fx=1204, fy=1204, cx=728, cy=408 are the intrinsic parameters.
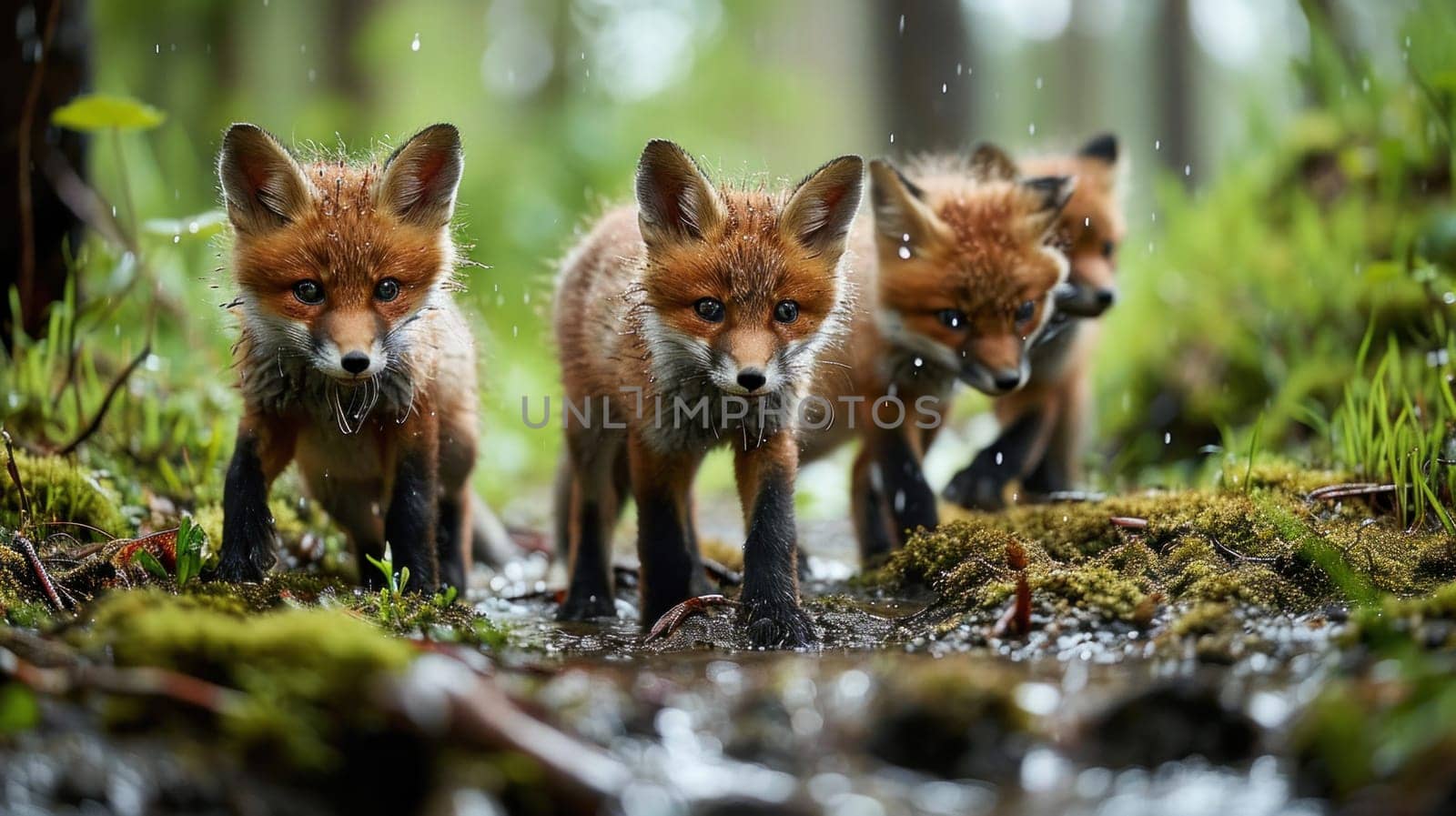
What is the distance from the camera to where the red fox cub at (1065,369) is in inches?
213

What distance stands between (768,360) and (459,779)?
69.4 inches

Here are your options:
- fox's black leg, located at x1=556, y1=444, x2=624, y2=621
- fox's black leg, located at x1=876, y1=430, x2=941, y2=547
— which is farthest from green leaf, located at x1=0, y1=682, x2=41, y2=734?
fox's black leg, located at x1=876, y1=430, x2=941, y2=547

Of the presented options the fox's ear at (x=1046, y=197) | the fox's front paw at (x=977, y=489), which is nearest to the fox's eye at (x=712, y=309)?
the fox's ear at (x=1046, y=197)

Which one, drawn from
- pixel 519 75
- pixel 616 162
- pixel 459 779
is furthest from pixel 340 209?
pixel 519 75

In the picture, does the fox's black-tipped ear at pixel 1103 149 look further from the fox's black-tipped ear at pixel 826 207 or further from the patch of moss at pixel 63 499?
the patch of moss at pixel 63 499

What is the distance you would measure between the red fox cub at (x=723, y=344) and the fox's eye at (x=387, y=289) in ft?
2.38

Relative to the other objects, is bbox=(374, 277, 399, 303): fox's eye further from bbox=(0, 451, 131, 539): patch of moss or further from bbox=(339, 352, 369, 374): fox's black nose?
bbox=(0, 451, 131, 539): patch of moss

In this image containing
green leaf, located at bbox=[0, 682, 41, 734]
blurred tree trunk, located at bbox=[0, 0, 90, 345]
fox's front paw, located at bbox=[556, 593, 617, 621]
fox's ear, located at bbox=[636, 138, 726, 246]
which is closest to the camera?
green leaf, located at bbox=[0, 682, 41, 734]

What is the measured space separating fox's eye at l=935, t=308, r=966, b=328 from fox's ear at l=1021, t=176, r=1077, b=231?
0.52 metres

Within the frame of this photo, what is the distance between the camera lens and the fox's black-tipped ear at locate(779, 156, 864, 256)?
145 inches

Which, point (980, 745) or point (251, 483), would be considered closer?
point (980, 745)

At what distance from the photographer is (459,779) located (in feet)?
6.48

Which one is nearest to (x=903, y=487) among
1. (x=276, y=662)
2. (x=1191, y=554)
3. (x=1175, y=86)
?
(x=1191, y=554)

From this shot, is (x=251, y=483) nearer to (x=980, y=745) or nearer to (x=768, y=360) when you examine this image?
(x=768, y=360)
